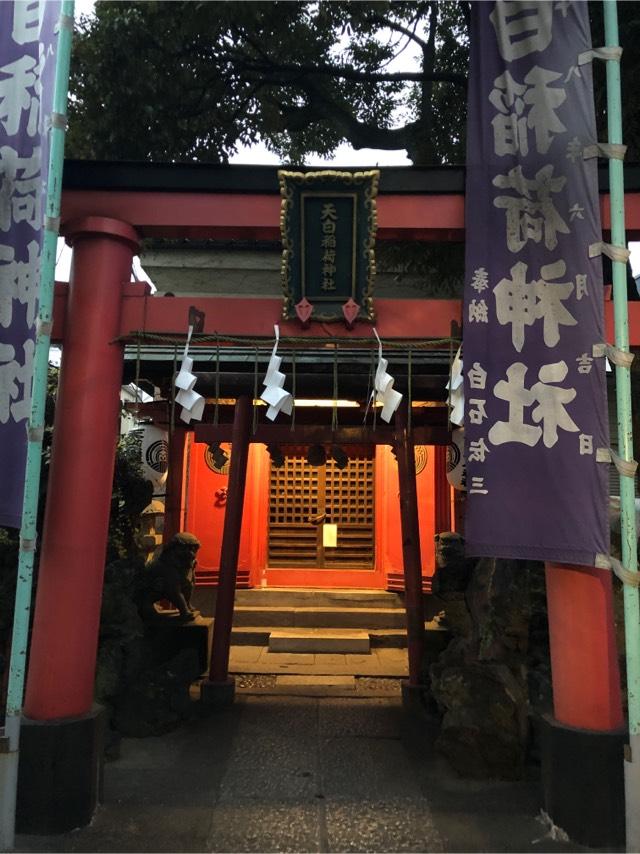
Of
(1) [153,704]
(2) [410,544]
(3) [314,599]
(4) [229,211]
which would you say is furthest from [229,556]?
(4) [229,211]

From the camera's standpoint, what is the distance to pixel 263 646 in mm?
10180

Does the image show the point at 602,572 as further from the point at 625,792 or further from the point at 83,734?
the point at 83,734

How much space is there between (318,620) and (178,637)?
3003mm

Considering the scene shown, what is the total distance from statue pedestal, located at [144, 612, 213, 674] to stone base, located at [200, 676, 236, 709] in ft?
4.88

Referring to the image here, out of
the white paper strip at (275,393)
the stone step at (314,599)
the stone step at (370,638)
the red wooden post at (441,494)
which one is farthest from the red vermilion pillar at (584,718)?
the red wooden post at (441,494)

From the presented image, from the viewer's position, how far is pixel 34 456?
4219 mm

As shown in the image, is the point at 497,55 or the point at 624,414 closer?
the point at 624,414

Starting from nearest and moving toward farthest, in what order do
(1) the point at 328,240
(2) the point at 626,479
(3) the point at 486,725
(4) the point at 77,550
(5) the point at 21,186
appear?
1. (2) the point at 626,479
2. (5) the point at 21,186
3. (4) the point at 77,550
4. (1) the point at 328,240
5. (3) the point at 486,725

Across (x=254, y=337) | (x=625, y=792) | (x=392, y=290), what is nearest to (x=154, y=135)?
(x=392, y=290)

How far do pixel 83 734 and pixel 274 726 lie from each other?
9.20ft

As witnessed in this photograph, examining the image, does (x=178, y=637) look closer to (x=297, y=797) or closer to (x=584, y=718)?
(x=297, y=797)

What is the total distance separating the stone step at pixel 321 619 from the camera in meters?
10.7

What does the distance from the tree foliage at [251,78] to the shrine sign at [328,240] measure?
203 inches

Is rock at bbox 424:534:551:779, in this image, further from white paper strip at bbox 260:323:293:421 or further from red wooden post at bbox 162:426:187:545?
red wooden post at bbox 162:426:187:545
